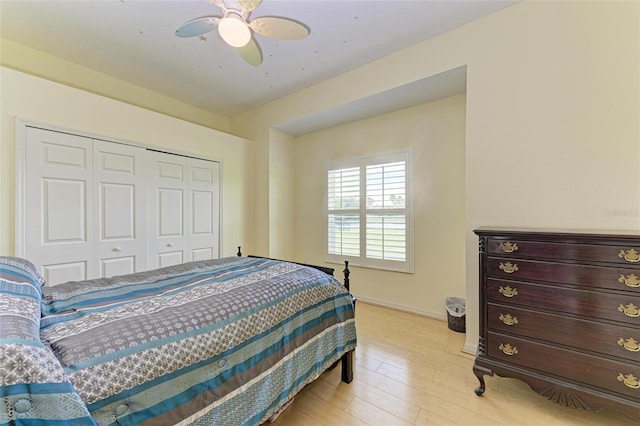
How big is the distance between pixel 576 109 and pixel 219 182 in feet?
12.8

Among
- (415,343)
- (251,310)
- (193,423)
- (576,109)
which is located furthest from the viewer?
(415,343)

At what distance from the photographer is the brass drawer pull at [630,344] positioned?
137 cm

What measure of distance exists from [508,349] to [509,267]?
545 millimetres

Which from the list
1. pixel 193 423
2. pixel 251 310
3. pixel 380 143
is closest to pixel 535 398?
pixel 251 310

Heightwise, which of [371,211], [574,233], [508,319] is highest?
[371,211]

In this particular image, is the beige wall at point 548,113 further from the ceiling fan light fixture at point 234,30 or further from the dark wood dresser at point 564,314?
the ceiling fan light fixture at point 234,30

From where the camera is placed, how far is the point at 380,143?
3586 mm

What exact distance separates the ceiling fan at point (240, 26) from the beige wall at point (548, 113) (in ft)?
4.68

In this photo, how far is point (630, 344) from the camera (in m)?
1.38

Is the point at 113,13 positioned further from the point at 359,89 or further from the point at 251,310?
the point at 251,310

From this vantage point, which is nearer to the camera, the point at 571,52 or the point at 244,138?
the point at 571,52

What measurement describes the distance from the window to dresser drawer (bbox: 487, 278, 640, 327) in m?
1.59

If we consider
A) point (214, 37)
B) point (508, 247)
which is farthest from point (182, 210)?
point (508, 247)

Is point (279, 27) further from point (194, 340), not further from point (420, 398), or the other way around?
point (420, 398)
